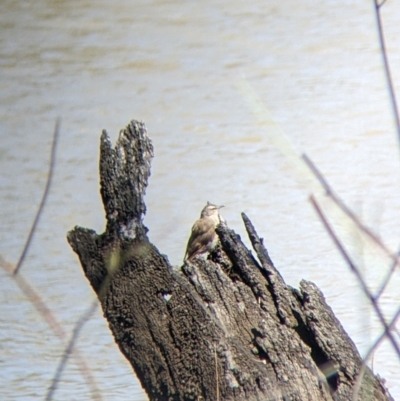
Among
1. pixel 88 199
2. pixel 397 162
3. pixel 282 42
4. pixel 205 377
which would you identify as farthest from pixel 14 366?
pixel 282 42

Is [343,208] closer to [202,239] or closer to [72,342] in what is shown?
[72,342]

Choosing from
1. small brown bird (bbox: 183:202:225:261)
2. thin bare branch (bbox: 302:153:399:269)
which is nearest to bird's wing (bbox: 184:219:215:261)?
small brown bird (bbox: 183:202:225:261)

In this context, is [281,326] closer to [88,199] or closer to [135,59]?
[88,199]

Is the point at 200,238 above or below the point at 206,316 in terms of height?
below

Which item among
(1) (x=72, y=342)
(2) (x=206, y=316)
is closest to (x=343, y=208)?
(1) (x=72, y=342)

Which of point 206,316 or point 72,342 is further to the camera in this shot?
point 206,316

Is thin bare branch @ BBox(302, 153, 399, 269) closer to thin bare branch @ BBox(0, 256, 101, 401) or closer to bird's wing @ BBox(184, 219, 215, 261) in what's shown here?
thin bare branch @ BBox(0, 256, 101, 401)
